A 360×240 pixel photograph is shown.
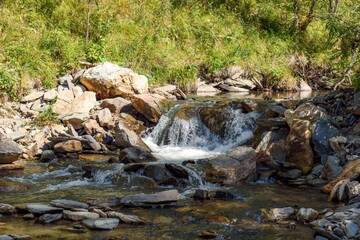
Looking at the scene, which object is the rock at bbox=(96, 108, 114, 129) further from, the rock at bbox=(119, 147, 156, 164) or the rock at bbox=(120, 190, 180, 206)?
the rock at bbox=(120, 190, 180, 206)

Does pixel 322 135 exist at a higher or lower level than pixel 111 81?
lower

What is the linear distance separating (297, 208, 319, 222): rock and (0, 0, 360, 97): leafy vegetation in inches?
284

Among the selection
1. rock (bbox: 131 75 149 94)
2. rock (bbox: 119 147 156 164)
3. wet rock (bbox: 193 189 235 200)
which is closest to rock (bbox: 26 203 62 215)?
wet rock (bbox: 193 189 235 200)

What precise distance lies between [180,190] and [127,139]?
3426mm

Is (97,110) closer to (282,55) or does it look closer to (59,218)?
(59,218)

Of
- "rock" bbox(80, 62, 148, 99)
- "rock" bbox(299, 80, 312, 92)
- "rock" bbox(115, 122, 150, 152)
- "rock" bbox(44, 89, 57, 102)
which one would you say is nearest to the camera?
"rock" bbox(115, 122, 150, 152)

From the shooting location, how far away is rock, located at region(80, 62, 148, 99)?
592 inches

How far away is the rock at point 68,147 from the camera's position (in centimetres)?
1208

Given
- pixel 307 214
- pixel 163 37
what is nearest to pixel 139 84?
pixel 163 37

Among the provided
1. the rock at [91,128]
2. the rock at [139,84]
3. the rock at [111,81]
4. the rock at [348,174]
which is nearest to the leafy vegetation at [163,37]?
the rock at [111,81]

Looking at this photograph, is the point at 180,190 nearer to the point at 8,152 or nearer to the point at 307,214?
the point at 307,214

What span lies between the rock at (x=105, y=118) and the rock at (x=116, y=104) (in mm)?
319

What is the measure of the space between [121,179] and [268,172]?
2792 millimetres

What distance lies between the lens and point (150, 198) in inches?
333
